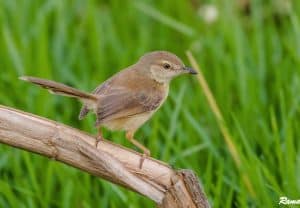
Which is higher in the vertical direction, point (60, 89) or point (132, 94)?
point (132, 94)

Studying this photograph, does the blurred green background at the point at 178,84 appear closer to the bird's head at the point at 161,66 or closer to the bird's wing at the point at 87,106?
the bird's head at the point at 161,66

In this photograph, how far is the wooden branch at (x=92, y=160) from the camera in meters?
3.16

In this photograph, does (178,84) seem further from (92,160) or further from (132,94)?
(92,160)

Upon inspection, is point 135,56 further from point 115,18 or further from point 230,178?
point 230,178

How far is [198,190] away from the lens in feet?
10.4

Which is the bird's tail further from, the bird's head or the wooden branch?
the bird's head

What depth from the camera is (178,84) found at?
567cm

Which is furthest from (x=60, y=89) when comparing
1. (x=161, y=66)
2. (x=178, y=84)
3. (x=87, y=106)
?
(x=178, y=84)

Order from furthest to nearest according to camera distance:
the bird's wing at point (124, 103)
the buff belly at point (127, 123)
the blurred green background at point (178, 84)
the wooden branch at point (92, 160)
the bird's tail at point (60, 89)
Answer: the blurred green background at point (178, 84), the buff belly at point (127, 123), the bird's wing at point (124, 103), the bird's tail at point (60, 89), the wooden branch at point (92, 160)

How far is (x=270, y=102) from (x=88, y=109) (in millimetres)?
1806

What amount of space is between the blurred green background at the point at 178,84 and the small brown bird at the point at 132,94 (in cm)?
32

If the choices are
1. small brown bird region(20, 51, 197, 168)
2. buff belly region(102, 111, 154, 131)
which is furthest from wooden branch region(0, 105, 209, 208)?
buff belly region(102, 111, 154, 131)

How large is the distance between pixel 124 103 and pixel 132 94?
0.11m

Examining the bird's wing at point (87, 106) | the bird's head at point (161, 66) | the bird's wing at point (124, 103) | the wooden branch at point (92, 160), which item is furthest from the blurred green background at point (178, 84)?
the wooden branch at point (92, 160)
